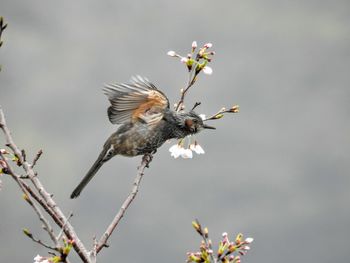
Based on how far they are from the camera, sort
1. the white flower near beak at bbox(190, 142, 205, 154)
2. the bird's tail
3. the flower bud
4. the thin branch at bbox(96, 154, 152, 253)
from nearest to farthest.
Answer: the thin branch at bbox(96, 154, 152, 253), the flower bud, the white flower near beak at bbox(190, 142, 205, 154), the bird's tail

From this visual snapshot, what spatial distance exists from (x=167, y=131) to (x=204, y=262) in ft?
8.06

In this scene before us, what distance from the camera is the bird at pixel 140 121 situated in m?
3.99

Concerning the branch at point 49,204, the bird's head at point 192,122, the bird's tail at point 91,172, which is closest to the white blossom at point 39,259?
the branch at point 49,204

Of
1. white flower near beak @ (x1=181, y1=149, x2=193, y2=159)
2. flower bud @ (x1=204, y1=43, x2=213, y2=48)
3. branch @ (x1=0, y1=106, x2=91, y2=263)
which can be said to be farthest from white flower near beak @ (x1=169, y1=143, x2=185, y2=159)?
branch @ (x1=0, y1=106, x2=91, y2=263)

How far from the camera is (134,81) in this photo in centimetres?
396

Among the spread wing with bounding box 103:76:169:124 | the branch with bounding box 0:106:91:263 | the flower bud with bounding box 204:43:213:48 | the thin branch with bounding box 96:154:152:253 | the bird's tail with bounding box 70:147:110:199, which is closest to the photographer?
the branch with bounding box 0:106:91:263

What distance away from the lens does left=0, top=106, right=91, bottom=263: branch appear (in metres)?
2.29

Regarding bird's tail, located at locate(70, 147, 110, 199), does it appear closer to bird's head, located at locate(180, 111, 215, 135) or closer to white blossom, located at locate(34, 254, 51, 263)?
bird's head, located at locate(180, 111, 215, 135)

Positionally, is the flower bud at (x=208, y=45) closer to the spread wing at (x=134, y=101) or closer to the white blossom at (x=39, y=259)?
the spread wing at (x=134, y=101)

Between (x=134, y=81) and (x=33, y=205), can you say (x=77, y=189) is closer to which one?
(x=134, y=81)

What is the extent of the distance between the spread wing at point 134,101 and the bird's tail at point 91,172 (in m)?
0.52

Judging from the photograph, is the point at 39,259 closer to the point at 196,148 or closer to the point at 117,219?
the point at 117,219

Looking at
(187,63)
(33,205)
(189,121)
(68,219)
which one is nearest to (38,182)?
(68,219)

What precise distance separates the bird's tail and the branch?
1763 mm
